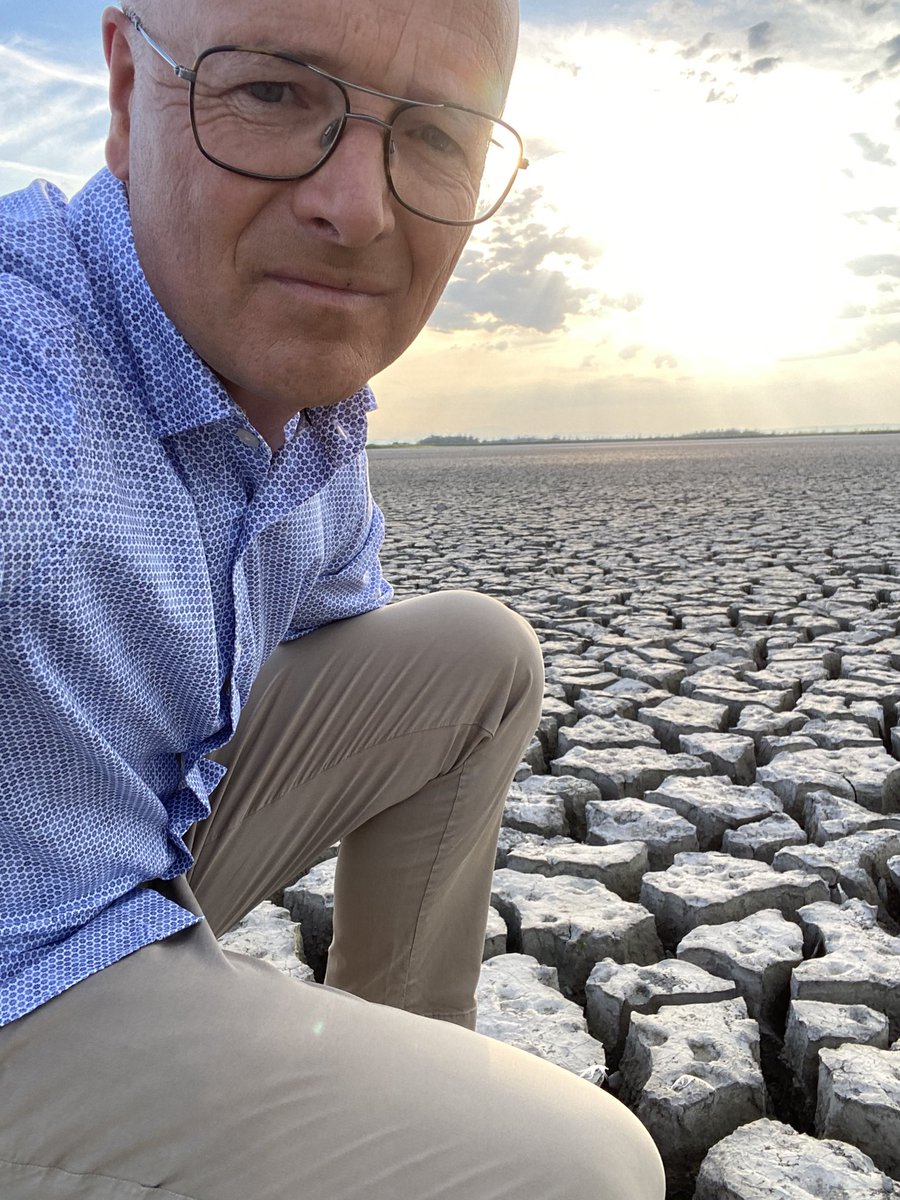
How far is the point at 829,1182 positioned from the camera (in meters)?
1.15

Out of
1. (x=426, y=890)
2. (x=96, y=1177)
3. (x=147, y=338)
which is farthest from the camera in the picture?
(x=426, y=890)

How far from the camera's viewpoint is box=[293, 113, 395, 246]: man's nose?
2.84 feet

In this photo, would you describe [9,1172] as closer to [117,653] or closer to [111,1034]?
[111,1034]

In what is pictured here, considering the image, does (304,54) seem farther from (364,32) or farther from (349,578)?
(349,578)

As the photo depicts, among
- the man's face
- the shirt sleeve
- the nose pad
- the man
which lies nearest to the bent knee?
the shirt sleeve

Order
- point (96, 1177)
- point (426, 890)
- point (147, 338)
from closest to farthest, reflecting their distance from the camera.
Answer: point (96, 1177) → point (147, 338) → point (426, 890)

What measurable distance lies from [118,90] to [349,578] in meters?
0.64

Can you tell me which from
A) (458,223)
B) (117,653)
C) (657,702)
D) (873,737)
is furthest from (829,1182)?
(657,702)

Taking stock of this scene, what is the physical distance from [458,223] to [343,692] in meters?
0.63

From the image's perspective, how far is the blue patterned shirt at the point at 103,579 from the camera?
0.79 meters

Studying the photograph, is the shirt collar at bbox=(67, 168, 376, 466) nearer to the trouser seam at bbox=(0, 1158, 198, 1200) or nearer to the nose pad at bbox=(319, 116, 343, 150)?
the nose pad at bbox=(319, 116, 343, 150)

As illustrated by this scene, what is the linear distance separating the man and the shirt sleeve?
26 centimetres

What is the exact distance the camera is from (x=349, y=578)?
140cm

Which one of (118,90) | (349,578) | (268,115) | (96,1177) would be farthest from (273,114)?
(96,1177)
